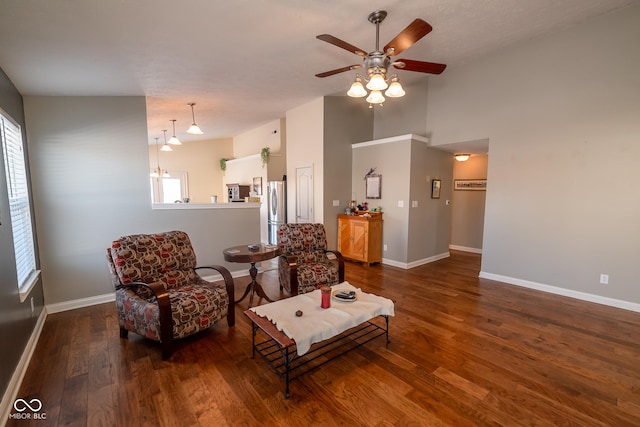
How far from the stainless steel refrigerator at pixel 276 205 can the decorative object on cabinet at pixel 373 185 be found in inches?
80.1

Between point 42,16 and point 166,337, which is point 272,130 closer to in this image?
point 42,16

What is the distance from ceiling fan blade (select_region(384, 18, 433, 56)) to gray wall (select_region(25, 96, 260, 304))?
3.34m

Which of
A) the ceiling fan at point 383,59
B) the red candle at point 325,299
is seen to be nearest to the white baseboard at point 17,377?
the red candle at point 325,299

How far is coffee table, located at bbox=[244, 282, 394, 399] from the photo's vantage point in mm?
2014

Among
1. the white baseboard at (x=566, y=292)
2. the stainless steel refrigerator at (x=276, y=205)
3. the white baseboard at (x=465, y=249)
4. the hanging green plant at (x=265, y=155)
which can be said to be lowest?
the white baseboard at (x=465, y=249)

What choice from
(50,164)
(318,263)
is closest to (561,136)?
(318,263)

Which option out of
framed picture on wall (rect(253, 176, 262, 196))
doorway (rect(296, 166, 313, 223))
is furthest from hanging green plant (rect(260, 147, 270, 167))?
doorway (rect(296, 166, 313, 223))

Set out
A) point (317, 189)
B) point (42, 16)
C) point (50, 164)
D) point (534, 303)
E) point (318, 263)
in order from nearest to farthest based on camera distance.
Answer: point (42, 16), point (50, 164), point (534, 303), point (318, 263), point (317, 189)

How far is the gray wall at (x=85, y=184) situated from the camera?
334 cm

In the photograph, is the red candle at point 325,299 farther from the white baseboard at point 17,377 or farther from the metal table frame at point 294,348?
the white baseboard at point 17,377

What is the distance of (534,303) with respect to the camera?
3574 millimetres

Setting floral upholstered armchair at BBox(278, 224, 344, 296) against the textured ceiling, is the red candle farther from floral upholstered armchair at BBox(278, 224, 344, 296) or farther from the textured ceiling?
the textured ceiling

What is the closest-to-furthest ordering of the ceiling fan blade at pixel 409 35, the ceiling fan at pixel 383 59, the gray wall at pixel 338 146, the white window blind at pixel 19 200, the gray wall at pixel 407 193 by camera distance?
the ceiling fan blade at pixel 409 35
the ceiling fan at pixel 383 59
the white window blind at pixel 19 200
the gray wall at pixel 407 193
the gray wall at pixel 338 146

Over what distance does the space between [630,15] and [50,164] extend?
6943 mm
